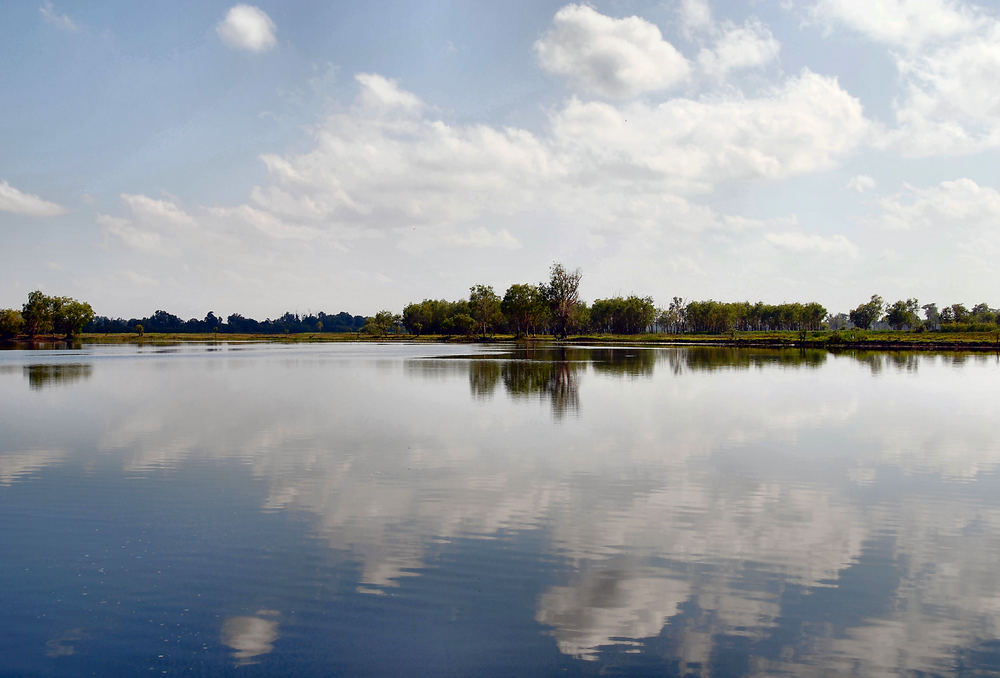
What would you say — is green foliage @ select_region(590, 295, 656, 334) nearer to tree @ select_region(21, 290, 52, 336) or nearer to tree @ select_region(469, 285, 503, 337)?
tree @ select_region(469, 285, 503, 337)

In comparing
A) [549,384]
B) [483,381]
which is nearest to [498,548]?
[549,384]

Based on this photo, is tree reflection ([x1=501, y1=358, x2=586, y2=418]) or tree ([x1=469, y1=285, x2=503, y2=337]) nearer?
tree reflection ([x1=501, y1=358, x2=586, y2=418])

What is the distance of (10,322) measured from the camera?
554 ft

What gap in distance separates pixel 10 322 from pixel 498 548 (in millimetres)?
201684

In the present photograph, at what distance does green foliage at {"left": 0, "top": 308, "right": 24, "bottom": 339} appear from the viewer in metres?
169

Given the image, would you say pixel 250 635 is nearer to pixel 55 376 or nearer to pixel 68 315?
pixel 55 376

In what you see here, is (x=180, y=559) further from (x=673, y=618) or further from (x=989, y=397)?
(x=989, y=397)

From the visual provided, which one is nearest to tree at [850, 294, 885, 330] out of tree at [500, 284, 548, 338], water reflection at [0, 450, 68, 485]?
tree at [500, 284, 548, 338]

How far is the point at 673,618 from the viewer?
322 inches

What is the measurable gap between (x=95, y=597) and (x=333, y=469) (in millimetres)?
7505

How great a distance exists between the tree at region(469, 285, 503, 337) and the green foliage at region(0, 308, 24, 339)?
383ft

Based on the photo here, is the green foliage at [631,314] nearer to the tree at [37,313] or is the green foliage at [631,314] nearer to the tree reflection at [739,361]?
the tree reflection at [739,361]

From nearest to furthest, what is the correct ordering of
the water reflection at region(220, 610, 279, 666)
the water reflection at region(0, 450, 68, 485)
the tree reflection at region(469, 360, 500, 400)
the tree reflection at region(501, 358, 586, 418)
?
the water reflection at region(220, 610, 279, 666)
the water reflection at region(0, 450, 68, 485)
the tree reflection at region(501, 358, 586, 418)
the tree reflection at region(469, 360, 500, 400)

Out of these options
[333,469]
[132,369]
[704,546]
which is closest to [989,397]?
[704,546]
